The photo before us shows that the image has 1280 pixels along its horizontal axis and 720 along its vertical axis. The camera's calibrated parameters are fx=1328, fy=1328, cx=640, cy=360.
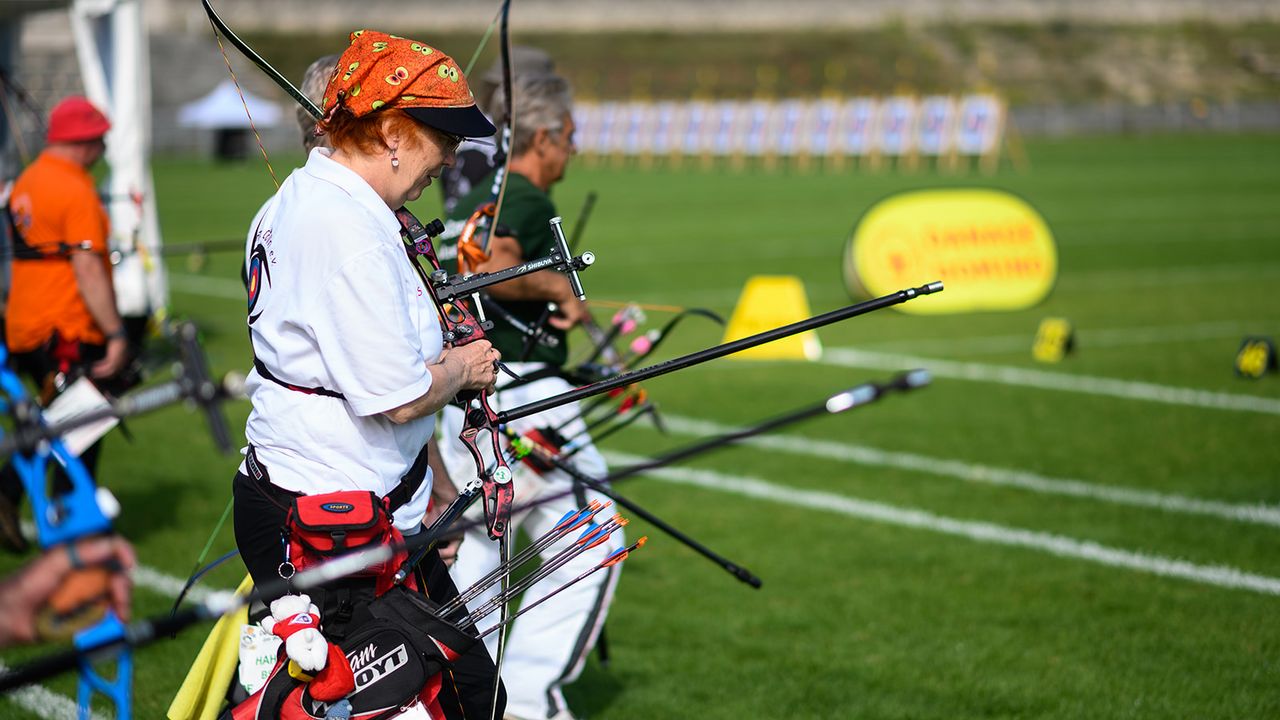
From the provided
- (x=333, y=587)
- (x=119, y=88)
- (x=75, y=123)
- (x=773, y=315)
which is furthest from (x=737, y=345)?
(x=119, y=88)

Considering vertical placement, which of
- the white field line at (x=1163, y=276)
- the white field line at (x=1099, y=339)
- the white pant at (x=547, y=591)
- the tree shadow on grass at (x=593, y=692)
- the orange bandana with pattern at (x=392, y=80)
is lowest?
the white field line at (x=1163, y=276)

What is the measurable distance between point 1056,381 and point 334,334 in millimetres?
8193

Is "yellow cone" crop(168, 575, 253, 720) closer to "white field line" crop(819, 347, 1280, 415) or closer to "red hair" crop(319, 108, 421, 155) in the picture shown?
"red hair" crop(319, 108, 421, 155)

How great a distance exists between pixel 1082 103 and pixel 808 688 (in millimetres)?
60483

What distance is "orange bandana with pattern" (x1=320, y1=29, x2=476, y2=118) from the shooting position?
8.84ft

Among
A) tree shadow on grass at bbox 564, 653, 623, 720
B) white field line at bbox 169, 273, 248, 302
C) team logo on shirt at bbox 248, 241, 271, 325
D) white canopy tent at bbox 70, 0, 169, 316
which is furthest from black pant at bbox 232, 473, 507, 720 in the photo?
white field line at bbox 169, 273, 248, 302

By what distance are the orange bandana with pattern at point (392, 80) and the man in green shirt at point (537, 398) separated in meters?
1.43

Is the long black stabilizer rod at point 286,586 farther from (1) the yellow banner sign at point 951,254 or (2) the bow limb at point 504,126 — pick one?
(1) the yellow banner sign at point 951,254

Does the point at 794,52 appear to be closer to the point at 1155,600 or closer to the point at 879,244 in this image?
the point at 879,244

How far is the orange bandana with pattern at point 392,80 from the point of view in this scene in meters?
2.69

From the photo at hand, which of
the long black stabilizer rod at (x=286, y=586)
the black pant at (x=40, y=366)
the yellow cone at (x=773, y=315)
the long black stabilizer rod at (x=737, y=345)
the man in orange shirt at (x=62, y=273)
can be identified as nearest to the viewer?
the long black stabilizer rod at (x=286, y=586)

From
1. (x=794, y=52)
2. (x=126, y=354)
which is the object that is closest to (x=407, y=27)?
(x=794, y=52)

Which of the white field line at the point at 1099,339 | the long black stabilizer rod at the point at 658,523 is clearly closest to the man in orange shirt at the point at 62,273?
the long black stabilizer rod at the point at 658,523

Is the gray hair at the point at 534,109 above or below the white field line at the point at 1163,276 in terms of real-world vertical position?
above
